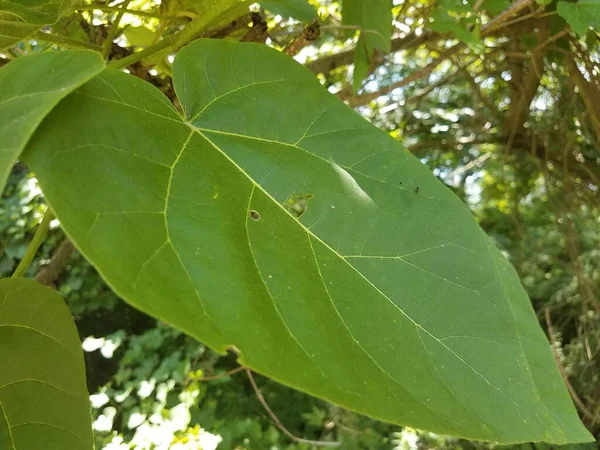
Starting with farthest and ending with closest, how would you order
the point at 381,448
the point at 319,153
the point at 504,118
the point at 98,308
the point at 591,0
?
1. the point at 98,308
2. the point at 504,118
3. the point at 381,448
4. the point at 591,0
5. the point at 319,153

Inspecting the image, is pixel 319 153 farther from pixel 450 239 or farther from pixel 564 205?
pixel 564 205

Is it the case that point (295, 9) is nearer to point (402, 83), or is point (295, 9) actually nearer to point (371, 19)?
point (371, 19)

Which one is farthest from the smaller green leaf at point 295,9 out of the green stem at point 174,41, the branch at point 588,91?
the branch at point 588,91

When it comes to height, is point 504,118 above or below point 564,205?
above

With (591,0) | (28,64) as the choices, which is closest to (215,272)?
(28,64)

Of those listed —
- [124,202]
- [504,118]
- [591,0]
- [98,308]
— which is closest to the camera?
[124,202]

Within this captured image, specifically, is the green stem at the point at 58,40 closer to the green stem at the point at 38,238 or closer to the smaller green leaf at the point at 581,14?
the green stem at the point at 38,238

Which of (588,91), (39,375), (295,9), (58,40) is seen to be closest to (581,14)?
(295,9)
